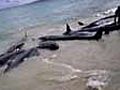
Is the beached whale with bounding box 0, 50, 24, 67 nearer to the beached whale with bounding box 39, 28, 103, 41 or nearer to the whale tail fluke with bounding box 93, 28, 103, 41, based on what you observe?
the beached whale with bounding box 39, 28, 103, 41

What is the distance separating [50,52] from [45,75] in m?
2.98

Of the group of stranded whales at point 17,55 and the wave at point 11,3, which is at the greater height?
the wave at point 11,3

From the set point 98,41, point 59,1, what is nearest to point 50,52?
point 98,41

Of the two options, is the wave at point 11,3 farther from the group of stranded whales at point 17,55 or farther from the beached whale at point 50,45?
the group of stranded whales at point 17,55

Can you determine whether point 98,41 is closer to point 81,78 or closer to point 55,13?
point 81,78

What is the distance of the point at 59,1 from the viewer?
36.8m

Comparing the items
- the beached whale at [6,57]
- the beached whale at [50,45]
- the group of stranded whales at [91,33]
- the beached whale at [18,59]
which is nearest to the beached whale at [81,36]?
the group of stranded whales at [91,33]

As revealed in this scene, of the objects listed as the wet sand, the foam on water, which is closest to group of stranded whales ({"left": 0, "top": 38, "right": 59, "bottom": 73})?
the wet sand

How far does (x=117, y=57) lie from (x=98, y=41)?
2.86 m

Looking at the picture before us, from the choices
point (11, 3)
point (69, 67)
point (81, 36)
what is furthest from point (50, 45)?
point (11, 3)

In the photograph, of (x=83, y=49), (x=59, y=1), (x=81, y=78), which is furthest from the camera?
(x=59, y=1)

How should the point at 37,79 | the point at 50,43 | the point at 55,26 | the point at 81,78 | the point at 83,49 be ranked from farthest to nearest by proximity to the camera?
1. the point at 55,26
2. the point at 50,43
3. the point at 83,49
4. the point at 37,79
5. the point at 81,78

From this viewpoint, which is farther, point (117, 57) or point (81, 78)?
point (117, 57)

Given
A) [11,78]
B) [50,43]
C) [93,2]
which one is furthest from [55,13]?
[11,78]
